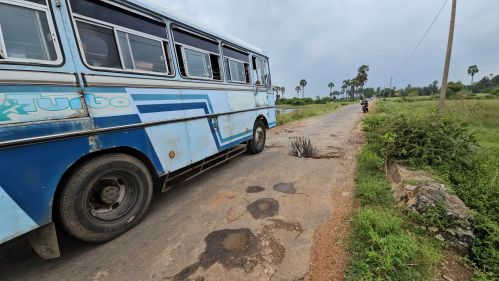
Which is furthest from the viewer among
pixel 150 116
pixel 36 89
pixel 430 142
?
pixel 430 142

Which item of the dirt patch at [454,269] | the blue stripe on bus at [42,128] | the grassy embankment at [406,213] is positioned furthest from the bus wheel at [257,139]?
the dirt patch at [454,269]

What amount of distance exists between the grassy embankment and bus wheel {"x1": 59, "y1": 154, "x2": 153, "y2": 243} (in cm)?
283

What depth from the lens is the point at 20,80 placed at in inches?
77.0

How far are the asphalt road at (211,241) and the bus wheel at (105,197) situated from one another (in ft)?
0.70

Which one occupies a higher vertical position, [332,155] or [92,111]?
[92,111]

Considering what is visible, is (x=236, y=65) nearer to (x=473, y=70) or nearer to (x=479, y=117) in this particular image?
(x=479, y=117)

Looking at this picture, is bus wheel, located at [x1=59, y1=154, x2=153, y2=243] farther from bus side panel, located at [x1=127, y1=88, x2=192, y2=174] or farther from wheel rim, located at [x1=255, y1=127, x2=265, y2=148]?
wheel rim, located at [x1=255, y1=127, x2=265, y2=148]

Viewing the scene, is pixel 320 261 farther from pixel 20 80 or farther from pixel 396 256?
pixel 20 80

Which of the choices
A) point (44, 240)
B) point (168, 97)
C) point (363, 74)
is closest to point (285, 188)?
point (168, 97)

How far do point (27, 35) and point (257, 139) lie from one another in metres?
5.23

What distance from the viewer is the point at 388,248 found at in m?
2.21

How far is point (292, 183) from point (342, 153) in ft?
9.37

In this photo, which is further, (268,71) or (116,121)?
(268,71)

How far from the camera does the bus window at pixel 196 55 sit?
12.3 feet
